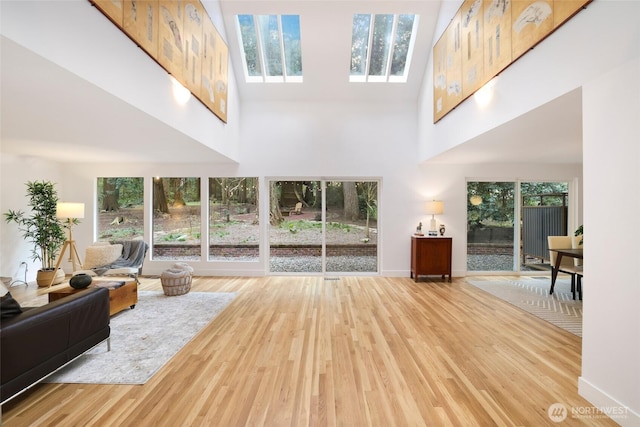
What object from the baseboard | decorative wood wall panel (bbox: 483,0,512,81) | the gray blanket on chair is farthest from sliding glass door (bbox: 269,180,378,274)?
the baseboard

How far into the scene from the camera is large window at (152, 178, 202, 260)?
6.31 metres

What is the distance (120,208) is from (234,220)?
8.36ft

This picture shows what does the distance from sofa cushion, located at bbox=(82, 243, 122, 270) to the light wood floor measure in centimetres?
276

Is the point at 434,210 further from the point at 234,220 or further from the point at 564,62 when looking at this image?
the point at 234,220

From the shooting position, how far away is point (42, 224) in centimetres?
532

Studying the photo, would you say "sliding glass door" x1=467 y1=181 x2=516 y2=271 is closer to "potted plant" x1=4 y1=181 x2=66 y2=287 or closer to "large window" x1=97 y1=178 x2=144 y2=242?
"large window" x1=97 y1=178 x2=144 y2=242

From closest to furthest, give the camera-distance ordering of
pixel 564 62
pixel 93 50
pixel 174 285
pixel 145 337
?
pixel 93 50 → pixel 564 62 → pixel 145 337 → pixel 174 285

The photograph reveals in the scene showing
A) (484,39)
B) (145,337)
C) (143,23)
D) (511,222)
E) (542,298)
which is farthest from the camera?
(511,222)

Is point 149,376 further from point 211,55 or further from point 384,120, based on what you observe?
point 384,120

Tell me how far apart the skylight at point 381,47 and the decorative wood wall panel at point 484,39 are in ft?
2.45

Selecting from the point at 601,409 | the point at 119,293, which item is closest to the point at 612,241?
the point at 601,409

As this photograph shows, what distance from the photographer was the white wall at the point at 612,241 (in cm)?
180

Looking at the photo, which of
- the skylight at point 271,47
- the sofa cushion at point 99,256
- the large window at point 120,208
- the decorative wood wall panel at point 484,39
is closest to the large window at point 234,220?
the large window at point 120,208

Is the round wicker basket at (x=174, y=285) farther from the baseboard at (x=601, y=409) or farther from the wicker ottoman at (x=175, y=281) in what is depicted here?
the baseboard at (x=601, y=409)
